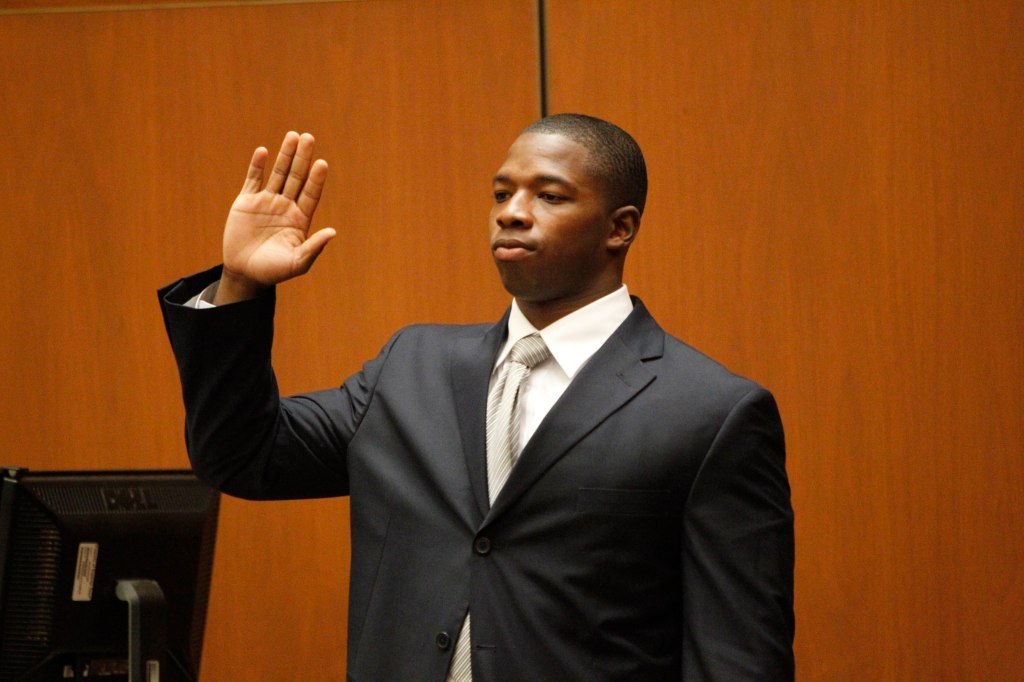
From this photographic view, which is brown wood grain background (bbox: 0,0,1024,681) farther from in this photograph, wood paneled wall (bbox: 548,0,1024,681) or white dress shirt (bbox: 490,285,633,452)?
white dress shirt (bbox: 490,285,633,452)

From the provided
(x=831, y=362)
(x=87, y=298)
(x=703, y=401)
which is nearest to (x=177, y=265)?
(x=87, y=298)

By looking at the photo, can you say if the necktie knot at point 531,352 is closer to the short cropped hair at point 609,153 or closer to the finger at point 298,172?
the short cropped hair at point 609,153

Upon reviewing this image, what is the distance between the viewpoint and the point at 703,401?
1529 millimetres

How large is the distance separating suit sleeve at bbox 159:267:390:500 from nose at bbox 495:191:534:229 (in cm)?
29

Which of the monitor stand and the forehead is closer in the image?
the forehead

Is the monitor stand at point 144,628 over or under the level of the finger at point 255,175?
under

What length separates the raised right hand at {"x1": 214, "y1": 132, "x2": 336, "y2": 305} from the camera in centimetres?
155

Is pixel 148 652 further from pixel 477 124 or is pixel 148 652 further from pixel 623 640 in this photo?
pixel 477 124

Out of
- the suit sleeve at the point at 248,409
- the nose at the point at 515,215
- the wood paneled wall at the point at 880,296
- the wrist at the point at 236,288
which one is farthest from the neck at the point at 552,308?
the wood paneled wall at the point at 880,296

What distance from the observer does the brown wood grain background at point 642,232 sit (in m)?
2.93

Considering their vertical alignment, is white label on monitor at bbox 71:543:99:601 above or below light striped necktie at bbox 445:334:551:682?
below

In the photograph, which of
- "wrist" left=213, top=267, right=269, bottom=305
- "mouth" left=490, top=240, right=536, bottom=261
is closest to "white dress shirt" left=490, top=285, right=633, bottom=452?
"mouth" left=490, top=240, right=536, bottom=261

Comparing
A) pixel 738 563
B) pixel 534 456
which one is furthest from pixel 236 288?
pixel 738 563

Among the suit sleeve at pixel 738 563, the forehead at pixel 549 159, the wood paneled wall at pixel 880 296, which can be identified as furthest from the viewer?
the wood paneled wall at pixel 880 296
